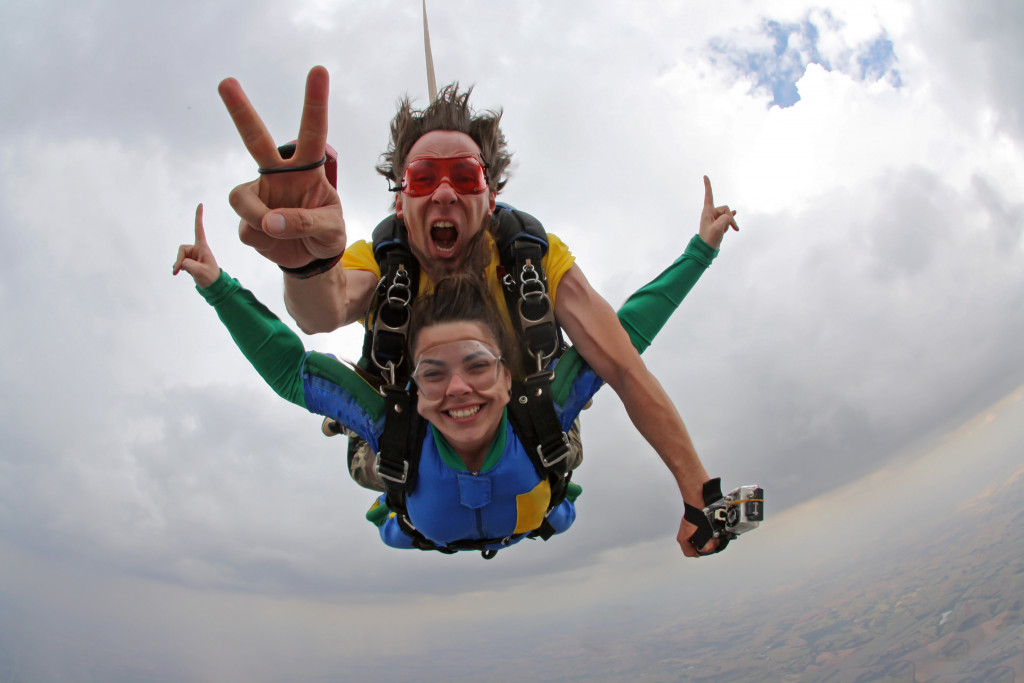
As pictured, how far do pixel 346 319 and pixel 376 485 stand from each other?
47.0 inches

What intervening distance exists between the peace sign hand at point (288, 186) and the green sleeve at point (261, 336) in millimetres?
542

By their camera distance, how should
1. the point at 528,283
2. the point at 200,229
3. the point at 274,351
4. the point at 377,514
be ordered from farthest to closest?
the point at 377,514 → the point at 528,283 → the point at 274,351 → the point at 200,229

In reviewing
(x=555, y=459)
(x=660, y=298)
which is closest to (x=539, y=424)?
(x=555, y=459)

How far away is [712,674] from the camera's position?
11425cm

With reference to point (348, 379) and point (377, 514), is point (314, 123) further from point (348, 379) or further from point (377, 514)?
point (377, 514)

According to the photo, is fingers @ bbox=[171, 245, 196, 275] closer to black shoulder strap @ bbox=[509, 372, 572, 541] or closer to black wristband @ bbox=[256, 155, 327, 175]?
black wristband @ bbox=[256, 155, 327, 175]

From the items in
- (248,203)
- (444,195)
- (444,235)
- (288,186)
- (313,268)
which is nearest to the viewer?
(248,203)

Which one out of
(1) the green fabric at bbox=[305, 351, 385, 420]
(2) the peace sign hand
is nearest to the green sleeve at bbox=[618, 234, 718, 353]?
(1) the green fabric at bbox=[305, 351, 385, 420]

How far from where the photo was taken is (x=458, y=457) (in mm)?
2471

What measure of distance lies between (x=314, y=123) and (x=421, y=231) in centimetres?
124

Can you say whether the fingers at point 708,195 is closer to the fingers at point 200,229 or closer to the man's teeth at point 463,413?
the man's teeth at point 463,413

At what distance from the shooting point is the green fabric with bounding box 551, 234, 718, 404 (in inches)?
114

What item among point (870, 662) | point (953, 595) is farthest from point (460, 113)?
point (953, 595)

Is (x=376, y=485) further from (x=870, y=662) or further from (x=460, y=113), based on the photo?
(x=870, y=662)
